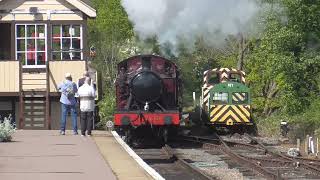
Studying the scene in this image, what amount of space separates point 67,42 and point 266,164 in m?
10.4

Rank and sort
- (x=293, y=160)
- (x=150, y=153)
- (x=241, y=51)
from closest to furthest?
(x=293, y=160) → (x=150, y=153) → (x=241, y=51)

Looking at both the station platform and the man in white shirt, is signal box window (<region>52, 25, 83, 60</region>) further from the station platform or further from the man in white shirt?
the station platform

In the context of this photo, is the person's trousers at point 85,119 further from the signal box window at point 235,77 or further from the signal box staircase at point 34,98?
the signal box window at point 235,77

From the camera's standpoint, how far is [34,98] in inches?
922

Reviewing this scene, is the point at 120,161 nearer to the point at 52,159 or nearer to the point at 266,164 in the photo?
the point at 52,159

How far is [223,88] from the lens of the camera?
2780 centimetres

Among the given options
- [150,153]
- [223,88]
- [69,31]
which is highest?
[69,31]

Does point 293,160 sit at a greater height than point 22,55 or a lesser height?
lesser

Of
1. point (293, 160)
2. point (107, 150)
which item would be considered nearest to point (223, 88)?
point (293, 160)

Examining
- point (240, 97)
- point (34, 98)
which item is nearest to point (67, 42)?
point (34, 98)

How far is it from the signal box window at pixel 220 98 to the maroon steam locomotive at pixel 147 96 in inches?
298

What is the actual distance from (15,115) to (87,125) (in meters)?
7.18

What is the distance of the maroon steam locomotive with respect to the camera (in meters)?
19.7

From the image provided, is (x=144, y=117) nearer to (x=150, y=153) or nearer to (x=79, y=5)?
(x=150, y=153)
